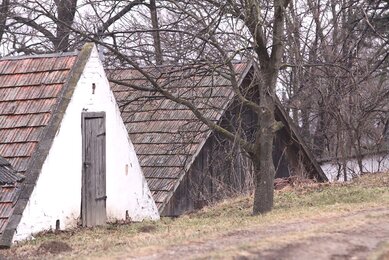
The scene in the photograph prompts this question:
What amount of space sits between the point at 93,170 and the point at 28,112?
1693mm

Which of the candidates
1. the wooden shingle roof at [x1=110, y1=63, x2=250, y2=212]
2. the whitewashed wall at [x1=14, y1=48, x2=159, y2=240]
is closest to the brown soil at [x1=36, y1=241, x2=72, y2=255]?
the whitewashed wall at [x1=14, y1=48, x2=159, y2=240]

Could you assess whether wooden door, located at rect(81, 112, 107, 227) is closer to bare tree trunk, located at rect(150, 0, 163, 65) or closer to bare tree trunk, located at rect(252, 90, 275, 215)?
bare tree trunk, located at rect(150, 0, 163, 65)

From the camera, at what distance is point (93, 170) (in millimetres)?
14211

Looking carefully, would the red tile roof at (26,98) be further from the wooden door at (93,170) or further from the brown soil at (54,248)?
the brown soil at (54,248)

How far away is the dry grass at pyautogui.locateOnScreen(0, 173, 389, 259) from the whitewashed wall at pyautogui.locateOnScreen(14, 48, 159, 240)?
44cm

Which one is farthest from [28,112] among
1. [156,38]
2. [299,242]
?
[299,242]

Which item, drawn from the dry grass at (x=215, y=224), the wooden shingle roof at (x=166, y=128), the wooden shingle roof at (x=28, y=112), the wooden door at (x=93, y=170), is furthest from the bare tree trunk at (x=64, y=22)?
the dry grass at (x=215, y=224)

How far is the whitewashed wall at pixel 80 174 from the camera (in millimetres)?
12625

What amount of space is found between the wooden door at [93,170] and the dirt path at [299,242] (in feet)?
16.2

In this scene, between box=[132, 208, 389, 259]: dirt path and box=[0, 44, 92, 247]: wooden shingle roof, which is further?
box=[0, 44, 92, 247]: wooden shingle roof

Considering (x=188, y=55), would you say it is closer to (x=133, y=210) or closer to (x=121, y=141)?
(x=121, y=141)

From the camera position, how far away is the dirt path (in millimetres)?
7787

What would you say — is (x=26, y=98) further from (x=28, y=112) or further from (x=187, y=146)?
(x=187, y=146)

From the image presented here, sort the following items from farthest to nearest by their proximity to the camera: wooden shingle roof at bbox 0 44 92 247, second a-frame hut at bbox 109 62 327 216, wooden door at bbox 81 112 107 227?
second a-frame hut at bbox 109 62 327 216 → wooden door at bbox 81 112 107 227 → wooden shingle roof at bbox 0 44 92 247
